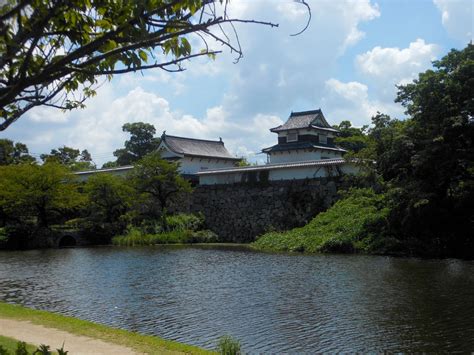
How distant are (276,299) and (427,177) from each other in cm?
1057

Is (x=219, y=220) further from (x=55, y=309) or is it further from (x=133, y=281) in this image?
(x=55, y=309)

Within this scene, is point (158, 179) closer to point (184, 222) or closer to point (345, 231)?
point (184, 222)

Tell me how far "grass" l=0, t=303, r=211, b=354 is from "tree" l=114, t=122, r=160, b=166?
43.9 metres

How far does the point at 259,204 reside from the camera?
96.5 feet

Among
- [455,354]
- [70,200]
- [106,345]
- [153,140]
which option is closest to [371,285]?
[455,354]

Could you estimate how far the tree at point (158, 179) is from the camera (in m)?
30.7

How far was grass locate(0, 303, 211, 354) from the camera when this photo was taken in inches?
253

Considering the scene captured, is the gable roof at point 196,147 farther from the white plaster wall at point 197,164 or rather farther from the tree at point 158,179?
the tree at point 158,179

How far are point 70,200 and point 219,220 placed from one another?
947cm

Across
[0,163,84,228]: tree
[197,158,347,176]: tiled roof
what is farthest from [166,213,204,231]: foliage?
[0,163,84,228]: tree

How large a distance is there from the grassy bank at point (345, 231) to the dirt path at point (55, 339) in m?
14.9

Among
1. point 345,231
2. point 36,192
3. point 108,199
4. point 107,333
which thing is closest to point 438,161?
point 345,231

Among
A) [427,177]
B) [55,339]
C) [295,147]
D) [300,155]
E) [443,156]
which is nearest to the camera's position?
[55,339]

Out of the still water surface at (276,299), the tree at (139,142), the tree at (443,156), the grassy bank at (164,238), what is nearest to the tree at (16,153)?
the tree at (139,142)
